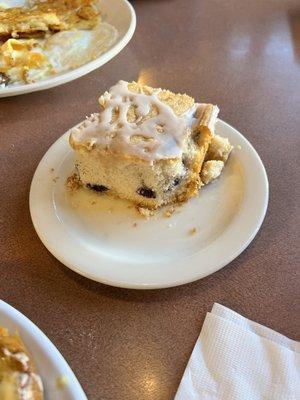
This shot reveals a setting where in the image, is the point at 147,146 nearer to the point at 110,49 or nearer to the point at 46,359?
the point at 46,359

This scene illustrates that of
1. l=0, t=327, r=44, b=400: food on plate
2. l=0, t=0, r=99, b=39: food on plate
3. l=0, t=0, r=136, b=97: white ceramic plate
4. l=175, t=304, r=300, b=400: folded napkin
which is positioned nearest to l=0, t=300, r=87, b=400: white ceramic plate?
l=0, t=327, r=44, b=400: food on plate

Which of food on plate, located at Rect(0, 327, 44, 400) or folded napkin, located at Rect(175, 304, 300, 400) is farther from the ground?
food on plate, located at Rect(0, 327, 44, 400)

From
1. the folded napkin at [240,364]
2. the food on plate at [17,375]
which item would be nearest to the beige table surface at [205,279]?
the folded napkin at [240,364]

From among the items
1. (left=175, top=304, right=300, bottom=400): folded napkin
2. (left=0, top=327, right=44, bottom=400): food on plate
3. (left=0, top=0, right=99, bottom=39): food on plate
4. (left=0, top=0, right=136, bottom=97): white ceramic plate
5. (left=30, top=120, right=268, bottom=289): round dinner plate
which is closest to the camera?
(left=0, top=327, right=44, bottom=400): food on plate

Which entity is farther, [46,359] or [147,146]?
[147,146]

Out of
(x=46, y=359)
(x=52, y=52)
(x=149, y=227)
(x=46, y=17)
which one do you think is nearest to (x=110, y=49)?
(x=52, y=52)

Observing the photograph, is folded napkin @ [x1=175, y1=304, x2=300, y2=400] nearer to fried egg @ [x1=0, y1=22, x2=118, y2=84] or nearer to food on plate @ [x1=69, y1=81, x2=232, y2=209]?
food on plate @ [x1=69, y1=81, x2=232, y2=209]
